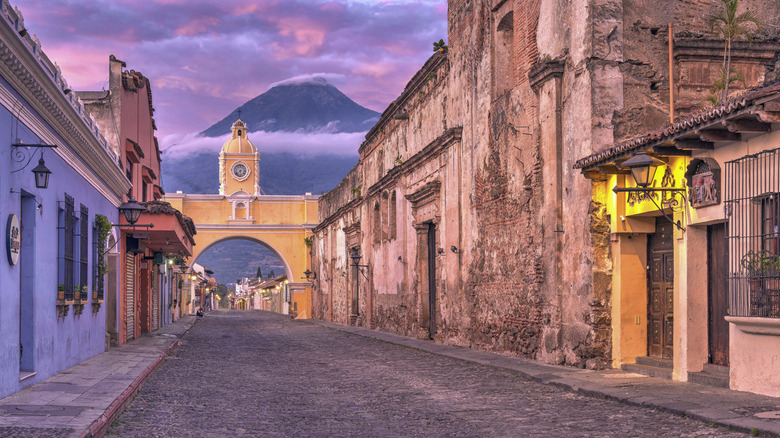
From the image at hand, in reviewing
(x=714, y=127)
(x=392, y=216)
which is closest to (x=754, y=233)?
(x=714, y=127)

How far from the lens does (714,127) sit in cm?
848

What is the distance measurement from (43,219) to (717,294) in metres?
8.19

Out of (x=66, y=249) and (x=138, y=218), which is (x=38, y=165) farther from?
(x=138, y=218)

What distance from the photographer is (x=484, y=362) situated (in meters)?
13.0

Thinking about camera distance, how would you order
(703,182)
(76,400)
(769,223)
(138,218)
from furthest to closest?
(138,218) < (703,182) < (769,223) < (76,400)

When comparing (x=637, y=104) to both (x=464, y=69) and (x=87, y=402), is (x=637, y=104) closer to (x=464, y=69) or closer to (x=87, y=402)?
(x=464, y=69)

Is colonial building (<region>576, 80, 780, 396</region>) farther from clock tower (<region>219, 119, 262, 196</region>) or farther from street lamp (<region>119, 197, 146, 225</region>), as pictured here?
clock tower (<region>219, 119, 262, 196</region>)

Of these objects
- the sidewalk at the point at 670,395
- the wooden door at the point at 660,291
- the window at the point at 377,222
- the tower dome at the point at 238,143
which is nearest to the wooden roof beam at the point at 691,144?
the wooden door at the point at 660,291

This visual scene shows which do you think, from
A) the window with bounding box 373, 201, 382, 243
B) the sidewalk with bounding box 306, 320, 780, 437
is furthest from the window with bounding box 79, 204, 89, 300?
the window with bounding box 373, 201, 382, 243

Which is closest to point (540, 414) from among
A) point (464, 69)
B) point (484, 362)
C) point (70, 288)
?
point (484, 362)

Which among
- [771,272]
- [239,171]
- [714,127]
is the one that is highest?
[239,171]

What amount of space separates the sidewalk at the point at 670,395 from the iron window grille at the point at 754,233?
970mm

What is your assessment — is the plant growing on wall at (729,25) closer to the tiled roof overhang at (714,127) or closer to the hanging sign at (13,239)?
the tiled roof overhang at (714,127)

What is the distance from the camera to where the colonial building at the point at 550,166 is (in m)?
11.5
